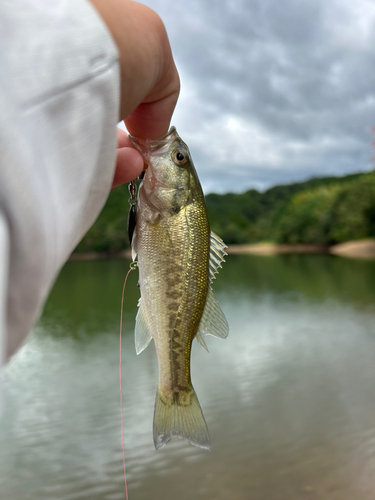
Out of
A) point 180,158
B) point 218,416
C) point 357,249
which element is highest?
point 180,158

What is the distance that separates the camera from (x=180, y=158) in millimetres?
1476

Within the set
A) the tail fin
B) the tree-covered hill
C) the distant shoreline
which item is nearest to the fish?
the tail fin

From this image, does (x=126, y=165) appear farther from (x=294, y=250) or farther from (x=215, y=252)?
(x=294, y=250)

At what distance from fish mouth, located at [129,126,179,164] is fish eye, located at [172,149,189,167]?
0.05 meters

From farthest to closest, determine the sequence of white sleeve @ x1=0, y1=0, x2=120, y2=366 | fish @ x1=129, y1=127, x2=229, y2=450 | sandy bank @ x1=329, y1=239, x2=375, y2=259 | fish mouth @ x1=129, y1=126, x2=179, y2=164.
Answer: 1. sandy bank @ x1=329, y1=239, x2=375, y2=259
2. fish @ x1=129, y1=127, x2=229, y2=450
3. fish mouth @ x1=129, y1=126, x2=179, y2=164
4. white sleeve @ x1=0, y1=0, x2=120, y2=366

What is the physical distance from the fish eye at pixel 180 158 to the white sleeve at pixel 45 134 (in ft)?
2.82

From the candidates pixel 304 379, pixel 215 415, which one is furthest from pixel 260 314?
pixel 215 415

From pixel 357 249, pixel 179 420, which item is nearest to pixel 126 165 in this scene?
pixel 179 420

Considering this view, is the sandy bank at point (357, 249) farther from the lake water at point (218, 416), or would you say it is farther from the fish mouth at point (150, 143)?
the fish mouth at point (150, 143)

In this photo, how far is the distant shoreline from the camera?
36.5 metres

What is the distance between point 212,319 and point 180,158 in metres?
0.66

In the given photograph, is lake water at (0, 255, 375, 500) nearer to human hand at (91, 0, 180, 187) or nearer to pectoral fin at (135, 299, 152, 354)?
pectoral fin at (135, 299, 152, 354)

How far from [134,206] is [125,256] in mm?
42837

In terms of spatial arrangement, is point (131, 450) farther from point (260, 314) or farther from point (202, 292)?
point (260, 314)
